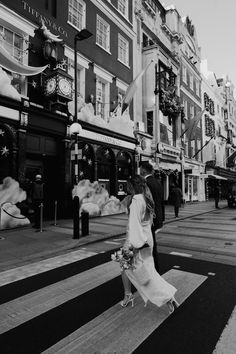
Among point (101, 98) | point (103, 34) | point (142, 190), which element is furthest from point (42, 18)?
point (142, 190)

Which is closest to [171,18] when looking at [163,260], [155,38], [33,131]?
[155,38]

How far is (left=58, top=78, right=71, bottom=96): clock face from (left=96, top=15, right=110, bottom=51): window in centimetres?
506

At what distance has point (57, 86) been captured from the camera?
11258mm

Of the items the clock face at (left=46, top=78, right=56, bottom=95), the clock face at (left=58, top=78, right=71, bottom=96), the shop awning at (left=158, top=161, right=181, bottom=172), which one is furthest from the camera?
the shop awning at (left=158, top=161, right=181, bottom=172)

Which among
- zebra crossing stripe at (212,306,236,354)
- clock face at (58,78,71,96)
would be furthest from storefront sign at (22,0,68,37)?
zebra crossing stripe at (212,306,236,354)

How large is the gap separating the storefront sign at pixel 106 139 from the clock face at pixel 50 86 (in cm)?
264

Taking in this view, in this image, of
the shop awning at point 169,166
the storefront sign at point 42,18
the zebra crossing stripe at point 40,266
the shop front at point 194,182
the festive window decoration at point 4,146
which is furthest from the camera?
the shop front at point 194,182

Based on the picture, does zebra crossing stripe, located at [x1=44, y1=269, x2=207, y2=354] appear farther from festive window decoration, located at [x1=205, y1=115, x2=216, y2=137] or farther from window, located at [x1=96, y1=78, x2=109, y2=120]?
festive window decoration, located at [x1=205, y1=115, x2=216, y2=137]

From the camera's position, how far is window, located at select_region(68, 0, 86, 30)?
1361 centimetres

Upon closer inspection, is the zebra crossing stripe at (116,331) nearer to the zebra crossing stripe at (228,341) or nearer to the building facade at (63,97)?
the zebra crossing stripe at (228,341)

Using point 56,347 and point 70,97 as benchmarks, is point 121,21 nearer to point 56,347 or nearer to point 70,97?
point 70,97

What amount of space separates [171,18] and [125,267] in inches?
1116

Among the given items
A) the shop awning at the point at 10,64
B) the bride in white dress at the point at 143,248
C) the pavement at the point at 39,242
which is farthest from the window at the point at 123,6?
the bride in white dress at the point at 143,248

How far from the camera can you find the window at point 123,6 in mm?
17364
